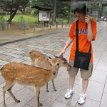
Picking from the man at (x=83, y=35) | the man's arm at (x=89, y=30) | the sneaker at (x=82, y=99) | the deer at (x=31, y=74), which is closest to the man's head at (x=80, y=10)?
the man at (x=83, y=35)

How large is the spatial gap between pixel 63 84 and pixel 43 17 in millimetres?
15738

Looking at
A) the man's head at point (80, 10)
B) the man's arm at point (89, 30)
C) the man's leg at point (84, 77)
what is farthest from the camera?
the man's leg at point (84, 77)

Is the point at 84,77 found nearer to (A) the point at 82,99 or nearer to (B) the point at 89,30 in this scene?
(A) the point at 82,99

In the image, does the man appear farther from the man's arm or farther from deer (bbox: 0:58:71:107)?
deer (bbox: 0:58:71:107)

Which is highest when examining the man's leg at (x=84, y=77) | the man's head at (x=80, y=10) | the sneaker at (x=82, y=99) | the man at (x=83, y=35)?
the man's head at (x=80, y=10)

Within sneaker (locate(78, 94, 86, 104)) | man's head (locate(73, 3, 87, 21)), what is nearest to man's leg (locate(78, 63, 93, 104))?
sneaker (locate(78, 94, 86, 104))

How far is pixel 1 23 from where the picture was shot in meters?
17.0

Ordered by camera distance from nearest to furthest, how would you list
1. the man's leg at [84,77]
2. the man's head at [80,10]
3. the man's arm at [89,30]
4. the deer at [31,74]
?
the man's head at [80,10]
the man's arm at [89,30]
the deer at [31,74]
the man's leg at [84,77]

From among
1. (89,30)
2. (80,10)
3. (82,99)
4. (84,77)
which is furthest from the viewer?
(82,99)

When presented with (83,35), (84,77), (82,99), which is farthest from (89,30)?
(82,99)

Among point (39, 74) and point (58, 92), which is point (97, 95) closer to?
point (58, 92)

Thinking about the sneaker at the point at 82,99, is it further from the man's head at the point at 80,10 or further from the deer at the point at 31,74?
the man's head at the point at 80,10

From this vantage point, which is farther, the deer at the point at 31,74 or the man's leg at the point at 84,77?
the man's leg at the point at 84,77

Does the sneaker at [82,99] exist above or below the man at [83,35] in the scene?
below
